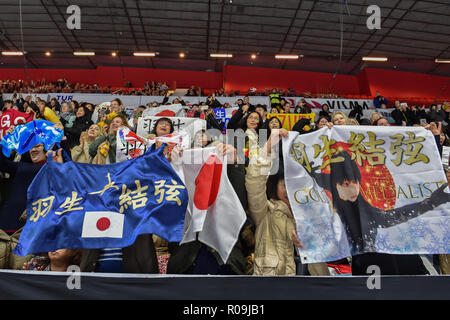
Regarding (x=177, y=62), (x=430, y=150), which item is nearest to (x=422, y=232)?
(x=430, y=150)

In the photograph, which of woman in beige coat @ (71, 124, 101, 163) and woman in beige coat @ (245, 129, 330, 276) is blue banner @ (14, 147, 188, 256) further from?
woman in beige coat @ (71, 124, 101, 163)

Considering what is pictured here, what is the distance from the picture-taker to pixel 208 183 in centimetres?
253

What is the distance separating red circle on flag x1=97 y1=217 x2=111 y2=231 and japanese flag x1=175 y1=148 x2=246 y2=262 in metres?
0.55

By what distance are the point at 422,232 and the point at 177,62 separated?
1681cm

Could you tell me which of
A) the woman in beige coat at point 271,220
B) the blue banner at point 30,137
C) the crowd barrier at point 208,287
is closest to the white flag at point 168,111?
the blue banner at point 30,137

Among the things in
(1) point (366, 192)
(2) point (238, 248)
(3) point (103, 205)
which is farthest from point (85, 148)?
(1) point (366, 192)

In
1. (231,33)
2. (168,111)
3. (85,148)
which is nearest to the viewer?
(85,148)

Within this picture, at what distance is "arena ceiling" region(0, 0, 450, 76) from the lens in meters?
12.0

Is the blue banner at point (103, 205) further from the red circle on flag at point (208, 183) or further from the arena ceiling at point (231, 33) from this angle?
the arena ceiling at point (231, 33)

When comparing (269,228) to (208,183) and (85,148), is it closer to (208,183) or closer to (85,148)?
(208,183)

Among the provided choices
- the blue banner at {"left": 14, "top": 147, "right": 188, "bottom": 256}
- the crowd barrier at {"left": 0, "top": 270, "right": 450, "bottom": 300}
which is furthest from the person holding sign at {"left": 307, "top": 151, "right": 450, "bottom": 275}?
the blue banner at {"left": 14, "top": 147, "right": 188, "bottom": 256}

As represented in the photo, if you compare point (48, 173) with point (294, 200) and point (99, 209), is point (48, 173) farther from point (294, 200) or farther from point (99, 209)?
point (294, 200)

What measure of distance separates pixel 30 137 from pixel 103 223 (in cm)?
151

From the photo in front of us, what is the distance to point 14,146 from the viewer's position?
3064 mm
